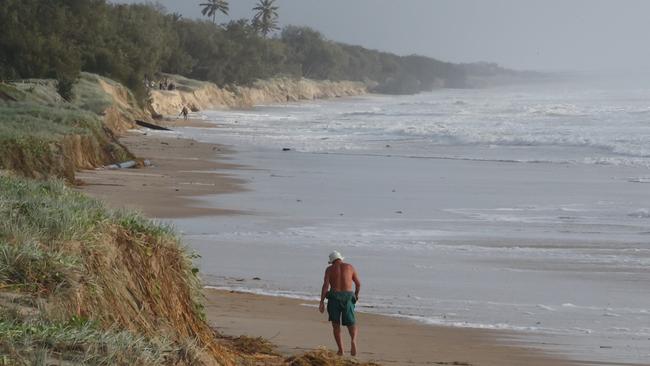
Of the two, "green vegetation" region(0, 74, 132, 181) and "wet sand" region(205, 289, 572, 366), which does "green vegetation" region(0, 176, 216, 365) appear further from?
"green vegetation" region(0, 74, 132, 181)

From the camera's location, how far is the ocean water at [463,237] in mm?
11438

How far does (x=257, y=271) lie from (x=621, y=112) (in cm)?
5495

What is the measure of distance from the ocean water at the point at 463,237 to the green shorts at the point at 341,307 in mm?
1784

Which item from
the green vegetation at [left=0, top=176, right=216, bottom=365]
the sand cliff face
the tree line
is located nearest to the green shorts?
the green vegetation at [left=0, top=176, right=216, bottom=365]

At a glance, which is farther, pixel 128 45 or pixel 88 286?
pixel 128 45

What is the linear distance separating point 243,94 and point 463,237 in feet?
260

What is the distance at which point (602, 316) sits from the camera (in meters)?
11.3

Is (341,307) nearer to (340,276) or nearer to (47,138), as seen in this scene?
(340,276)

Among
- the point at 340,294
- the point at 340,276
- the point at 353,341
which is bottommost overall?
the point at 353,341

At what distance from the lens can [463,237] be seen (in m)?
16.6

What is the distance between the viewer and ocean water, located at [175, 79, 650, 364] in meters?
11.4

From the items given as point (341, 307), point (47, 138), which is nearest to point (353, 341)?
point (341, 307)

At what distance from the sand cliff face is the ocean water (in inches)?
1064

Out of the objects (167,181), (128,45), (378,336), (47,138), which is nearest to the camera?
(378,336)
